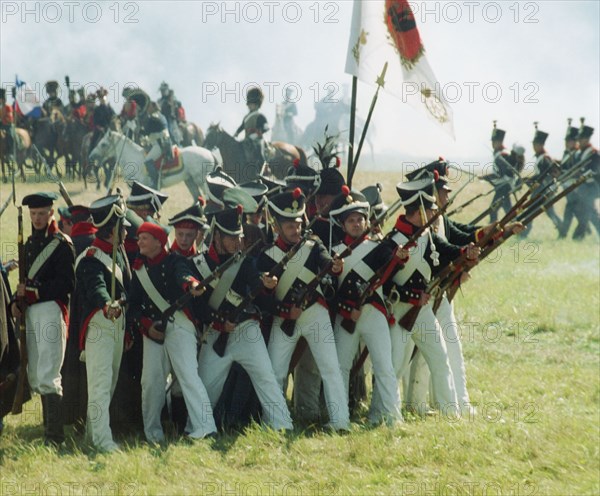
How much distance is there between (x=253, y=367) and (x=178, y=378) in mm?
597

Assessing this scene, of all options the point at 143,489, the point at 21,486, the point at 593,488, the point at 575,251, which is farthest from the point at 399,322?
the point at 575,251

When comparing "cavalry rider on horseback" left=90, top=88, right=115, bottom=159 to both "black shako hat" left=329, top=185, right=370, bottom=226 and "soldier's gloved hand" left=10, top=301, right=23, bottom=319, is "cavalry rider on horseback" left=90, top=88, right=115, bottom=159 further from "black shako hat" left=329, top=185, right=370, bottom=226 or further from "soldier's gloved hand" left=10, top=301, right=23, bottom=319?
"soldier's gloved hand" left=10, top=301, right=23, bottom=319

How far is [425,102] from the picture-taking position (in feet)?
32.8

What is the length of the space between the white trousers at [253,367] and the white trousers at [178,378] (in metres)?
0.21

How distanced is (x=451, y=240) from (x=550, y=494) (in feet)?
8.91

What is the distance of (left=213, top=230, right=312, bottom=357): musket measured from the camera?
7750 millimetres

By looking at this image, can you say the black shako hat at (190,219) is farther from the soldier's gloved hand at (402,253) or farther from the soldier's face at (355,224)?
the soldier's gloved hand at (402,253)

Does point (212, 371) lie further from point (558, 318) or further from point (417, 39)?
point (558, 318)

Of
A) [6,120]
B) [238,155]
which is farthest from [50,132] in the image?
[238,155]

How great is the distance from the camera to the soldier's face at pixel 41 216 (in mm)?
7750

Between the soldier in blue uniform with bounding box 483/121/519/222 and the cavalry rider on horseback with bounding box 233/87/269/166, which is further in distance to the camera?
the cavalry rider on horseback with bounding box 233/87/269/166

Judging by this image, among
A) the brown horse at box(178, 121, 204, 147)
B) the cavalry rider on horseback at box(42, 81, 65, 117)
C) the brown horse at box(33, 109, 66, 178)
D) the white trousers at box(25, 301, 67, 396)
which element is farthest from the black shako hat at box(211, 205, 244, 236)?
the cavalry rider on horseback at box(42, 81, 65, 117)

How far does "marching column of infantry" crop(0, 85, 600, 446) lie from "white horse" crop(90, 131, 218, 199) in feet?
46.2

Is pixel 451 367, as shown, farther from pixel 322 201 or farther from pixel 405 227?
pixel 322 201
